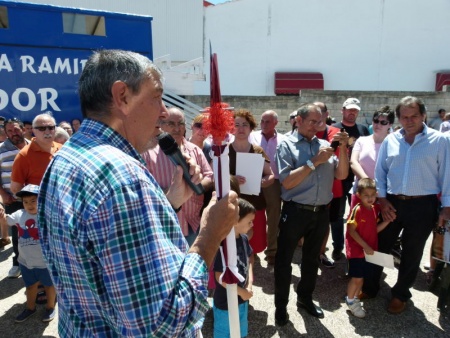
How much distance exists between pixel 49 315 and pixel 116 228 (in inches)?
115

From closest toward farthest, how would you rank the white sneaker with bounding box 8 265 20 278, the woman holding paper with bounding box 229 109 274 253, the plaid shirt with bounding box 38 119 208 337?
the plaid shirt with bounding box 38 119 208 337, the woman holding paper with bounding box 229 109 274 253, the white sneaker with bounding box 8 265 20 278

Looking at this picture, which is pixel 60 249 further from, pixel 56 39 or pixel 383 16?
pixel 383 16

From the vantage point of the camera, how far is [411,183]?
10.2ft

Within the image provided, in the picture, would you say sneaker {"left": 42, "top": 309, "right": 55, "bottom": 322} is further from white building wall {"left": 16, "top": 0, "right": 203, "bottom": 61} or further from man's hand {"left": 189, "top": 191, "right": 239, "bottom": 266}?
white building wall {"left": 16, "top": 0, "right": 203, "bottom": 61}

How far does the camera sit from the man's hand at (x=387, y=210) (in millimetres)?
3271

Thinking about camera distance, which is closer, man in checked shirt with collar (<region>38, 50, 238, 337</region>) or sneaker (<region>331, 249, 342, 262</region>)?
man in checked shirt with collar (<region>38, 50, 238, 337</region>)

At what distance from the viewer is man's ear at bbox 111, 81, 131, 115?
1028mm

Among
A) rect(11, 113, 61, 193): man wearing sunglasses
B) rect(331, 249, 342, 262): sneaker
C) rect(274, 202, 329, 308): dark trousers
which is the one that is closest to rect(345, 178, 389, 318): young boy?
rect(274, 202, 329, 308): dark trousers

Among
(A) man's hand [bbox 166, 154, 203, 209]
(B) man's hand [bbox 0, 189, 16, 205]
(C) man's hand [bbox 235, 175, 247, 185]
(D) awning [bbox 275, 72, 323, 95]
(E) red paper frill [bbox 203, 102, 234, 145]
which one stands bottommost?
(B) man's hand [bbox 0, 189, 16, 205]

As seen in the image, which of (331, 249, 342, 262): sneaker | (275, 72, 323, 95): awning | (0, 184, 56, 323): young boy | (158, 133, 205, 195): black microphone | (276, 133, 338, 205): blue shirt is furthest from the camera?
(275, 72, 323, 95): awning

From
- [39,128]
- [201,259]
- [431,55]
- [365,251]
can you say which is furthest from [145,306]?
[431,55]

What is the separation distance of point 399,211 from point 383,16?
2171 centimetres

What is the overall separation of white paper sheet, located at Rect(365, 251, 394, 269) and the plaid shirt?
8.79ft

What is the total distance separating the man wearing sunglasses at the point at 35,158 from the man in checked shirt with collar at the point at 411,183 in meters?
3.27
